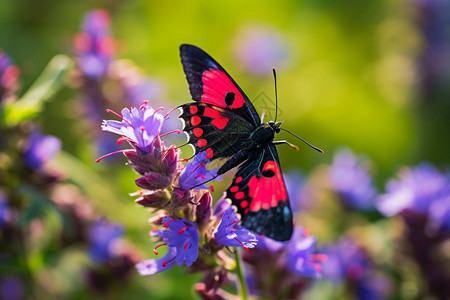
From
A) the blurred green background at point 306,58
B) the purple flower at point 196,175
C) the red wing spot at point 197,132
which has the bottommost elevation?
the purple flower at point 196,175

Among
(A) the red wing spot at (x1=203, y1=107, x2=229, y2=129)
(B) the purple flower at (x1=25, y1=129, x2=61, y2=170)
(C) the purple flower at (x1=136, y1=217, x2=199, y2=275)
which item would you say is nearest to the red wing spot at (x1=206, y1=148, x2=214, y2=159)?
(A) the red wing spot at (x1=203, y1=107, x2=229, y2=129)

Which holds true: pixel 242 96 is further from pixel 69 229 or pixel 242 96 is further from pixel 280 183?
pixel 69 229

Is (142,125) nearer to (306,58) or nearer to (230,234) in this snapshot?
(230,234)

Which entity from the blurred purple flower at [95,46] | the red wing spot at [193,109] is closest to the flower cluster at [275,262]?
the red wing spot at [193,109]

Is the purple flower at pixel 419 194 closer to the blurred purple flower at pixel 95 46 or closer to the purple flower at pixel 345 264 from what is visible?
the purple flower at pixel 345 264

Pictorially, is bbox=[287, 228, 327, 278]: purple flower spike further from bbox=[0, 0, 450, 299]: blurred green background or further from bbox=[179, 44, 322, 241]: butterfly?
bbox=[0, 0, 450, 299]: blurred green background

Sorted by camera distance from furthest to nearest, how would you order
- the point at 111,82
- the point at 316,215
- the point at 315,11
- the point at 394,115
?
the point at 315,11 < the point at 394,115 < the point at 316,215 < the point at 111,82

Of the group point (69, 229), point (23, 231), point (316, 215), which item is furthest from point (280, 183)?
point (316, 215)
